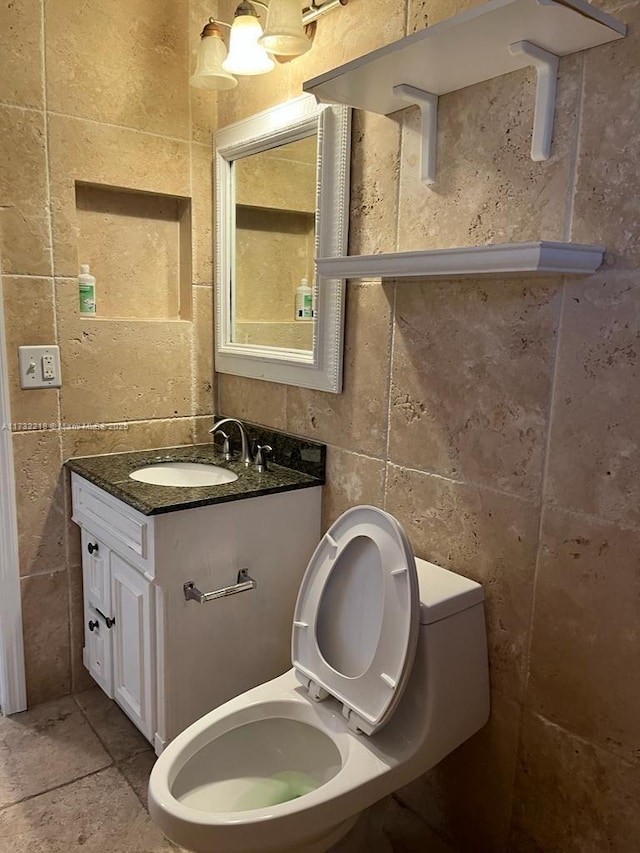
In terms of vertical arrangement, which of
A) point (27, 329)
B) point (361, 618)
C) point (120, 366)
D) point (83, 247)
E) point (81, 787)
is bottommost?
point (81, 787)

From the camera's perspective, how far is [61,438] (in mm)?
2018

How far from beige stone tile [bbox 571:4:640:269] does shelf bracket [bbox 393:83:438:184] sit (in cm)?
36

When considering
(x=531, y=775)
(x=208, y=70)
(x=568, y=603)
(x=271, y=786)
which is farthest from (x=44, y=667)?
(x=208, y=70)

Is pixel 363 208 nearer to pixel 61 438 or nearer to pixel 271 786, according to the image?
pixel 61 438

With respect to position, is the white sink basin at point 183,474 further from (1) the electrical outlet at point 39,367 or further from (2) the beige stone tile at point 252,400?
(1) the electrical outlet at point 39,367

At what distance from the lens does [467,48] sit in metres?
1.19

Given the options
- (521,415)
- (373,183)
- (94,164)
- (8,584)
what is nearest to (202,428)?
(8,584)

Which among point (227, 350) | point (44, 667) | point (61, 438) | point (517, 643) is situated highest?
point (227, 350)

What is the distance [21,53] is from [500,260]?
156cm

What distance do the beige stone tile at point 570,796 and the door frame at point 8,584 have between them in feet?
5.09

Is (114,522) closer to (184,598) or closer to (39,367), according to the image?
(184,598)

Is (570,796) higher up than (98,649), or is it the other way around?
(570,796)

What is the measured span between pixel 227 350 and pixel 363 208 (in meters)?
0.76

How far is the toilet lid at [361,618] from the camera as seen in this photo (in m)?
1.28
